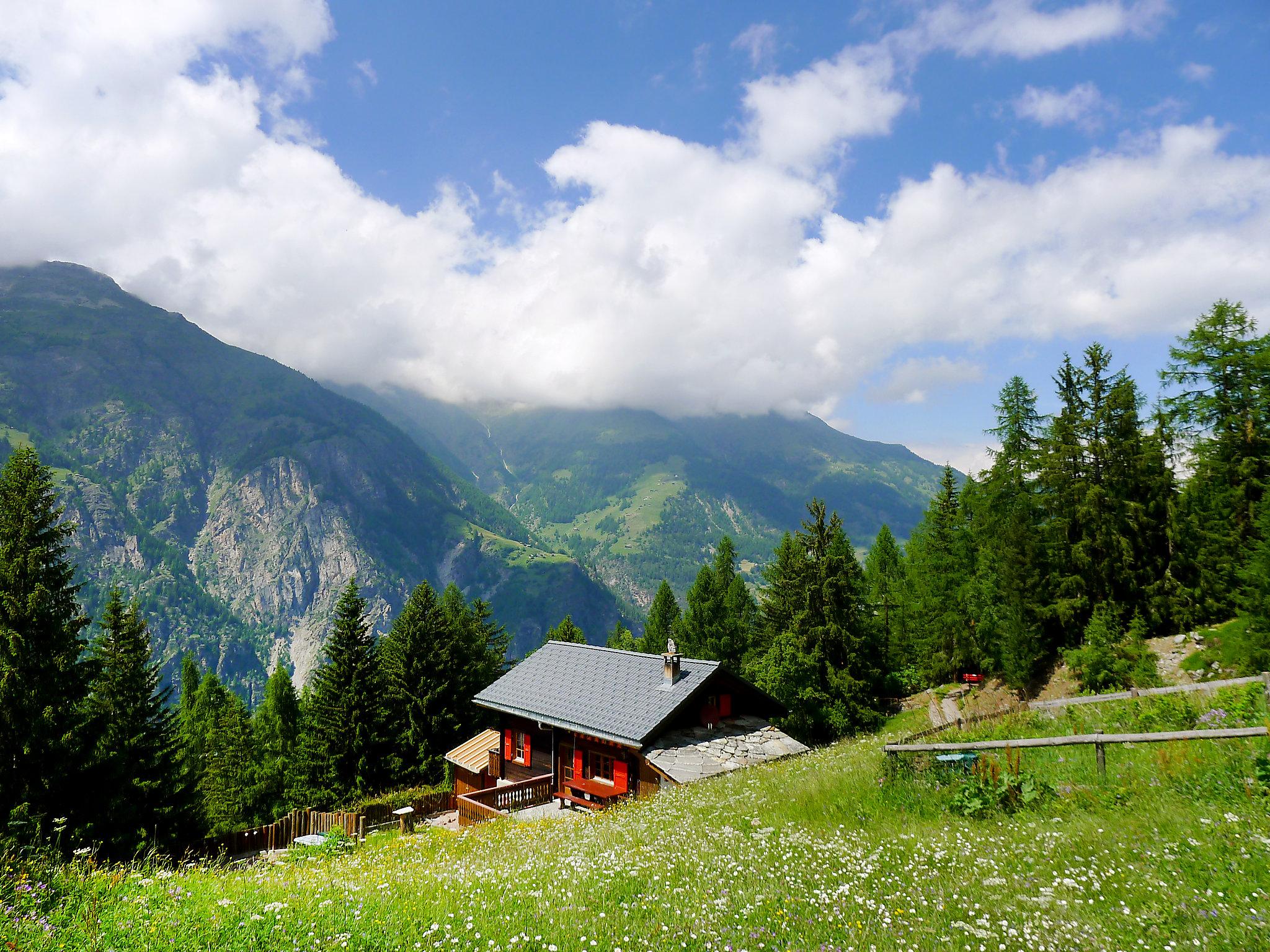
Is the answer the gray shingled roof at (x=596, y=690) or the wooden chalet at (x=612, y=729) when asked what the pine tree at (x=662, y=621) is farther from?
the wooden chalet at (x=612, y=729)

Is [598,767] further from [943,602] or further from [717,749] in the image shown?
[943,602]

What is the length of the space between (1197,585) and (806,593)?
1919 centimetres

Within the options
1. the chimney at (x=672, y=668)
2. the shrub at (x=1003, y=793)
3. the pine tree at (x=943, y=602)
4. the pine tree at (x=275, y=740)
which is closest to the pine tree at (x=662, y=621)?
the pine tree at (x=943, y=602)

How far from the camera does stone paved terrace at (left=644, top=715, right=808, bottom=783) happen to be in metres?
23.4

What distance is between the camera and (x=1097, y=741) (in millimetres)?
9953

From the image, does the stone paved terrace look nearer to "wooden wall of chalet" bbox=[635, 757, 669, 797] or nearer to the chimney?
"wooden wall of chalet" bbox=[635, 757, 669, 797]

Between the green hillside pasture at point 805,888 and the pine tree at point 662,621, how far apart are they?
65264mm

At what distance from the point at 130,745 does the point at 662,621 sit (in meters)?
56.2

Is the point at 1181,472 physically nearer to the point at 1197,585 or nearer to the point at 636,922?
the point at 1197,585

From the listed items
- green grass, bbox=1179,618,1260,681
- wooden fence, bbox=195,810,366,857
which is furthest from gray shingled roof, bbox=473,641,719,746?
green grass, bbox=1179,618,1260,681

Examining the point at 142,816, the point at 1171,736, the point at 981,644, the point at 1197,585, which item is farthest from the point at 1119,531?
the point at 142,816

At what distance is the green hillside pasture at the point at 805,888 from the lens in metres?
6.48

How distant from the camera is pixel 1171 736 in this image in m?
8.98

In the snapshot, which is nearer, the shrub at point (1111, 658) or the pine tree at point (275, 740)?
the shrub at point (1111, 658)
